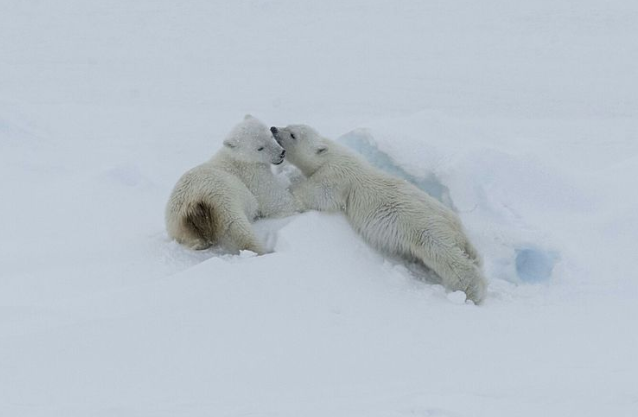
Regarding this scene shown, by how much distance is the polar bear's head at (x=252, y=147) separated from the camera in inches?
218

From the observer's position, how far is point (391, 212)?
16.9ft

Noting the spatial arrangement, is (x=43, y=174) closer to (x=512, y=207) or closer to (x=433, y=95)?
(x=512, y=207)

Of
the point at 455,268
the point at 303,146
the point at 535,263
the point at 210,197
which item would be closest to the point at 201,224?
the point at 210,197

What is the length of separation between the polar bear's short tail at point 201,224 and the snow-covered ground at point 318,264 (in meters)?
0.13

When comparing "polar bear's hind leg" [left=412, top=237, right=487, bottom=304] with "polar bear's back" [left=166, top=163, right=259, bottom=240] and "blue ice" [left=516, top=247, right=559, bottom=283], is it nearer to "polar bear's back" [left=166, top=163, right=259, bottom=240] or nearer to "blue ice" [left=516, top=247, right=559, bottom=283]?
"blue ice" [left=516, top=247, right=559, bottom=283]

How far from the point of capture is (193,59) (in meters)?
12.8

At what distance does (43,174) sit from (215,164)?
2.73 m

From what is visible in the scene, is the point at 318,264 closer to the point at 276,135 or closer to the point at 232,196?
the point at 232,196

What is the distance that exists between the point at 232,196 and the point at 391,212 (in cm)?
97

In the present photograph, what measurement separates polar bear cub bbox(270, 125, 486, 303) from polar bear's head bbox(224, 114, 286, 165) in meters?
0.25

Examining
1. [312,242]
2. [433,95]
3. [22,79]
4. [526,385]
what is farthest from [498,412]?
[22,79]

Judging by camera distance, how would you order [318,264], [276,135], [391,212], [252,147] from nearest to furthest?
[318,264], [391,212], [252,147], [276,135]

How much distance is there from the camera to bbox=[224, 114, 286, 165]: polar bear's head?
218 inches

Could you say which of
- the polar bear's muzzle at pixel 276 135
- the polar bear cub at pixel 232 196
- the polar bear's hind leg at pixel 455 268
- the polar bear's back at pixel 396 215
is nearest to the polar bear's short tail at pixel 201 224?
the polar bear cub at pixel 232 196
